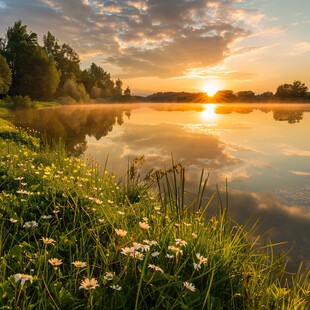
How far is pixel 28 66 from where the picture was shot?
55.9 metres

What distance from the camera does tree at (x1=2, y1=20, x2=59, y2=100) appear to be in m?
55.1

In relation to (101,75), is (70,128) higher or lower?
lower

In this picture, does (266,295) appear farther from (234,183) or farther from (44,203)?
(234,183)

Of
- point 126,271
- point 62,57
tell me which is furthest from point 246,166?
point 62,57

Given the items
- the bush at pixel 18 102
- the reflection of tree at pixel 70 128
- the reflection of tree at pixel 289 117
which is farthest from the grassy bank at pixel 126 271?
the bush at pixel 18 102

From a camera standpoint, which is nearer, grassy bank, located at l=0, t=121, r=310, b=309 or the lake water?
grassy bank, located at l=0, t=121, r=310, b=309

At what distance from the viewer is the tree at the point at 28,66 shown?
181 feet

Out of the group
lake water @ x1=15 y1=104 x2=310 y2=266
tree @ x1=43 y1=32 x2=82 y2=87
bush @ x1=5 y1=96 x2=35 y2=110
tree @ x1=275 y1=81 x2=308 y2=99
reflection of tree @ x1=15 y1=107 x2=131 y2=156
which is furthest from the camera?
tree @ x1=275 y1=81 x2=308 y2=99

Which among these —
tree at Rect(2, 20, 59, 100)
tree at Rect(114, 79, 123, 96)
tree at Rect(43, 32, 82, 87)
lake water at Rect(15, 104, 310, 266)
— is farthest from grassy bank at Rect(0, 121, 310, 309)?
tree at Rect(114, 79, 123, 96)

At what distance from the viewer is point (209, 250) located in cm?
317

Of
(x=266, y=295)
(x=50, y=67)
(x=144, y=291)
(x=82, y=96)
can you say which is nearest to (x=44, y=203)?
(x=144, y=291)

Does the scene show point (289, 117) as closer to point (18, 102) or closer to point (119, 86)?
point (18, 102)

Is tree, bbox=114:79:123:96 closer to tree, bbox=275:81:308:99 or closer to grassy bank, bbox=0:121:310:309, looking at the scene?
tree, bbox=275:81:308:99

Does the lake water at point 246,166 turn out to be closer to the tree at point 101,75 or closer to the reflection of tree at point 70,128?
the reflection of tree at point 70,128
